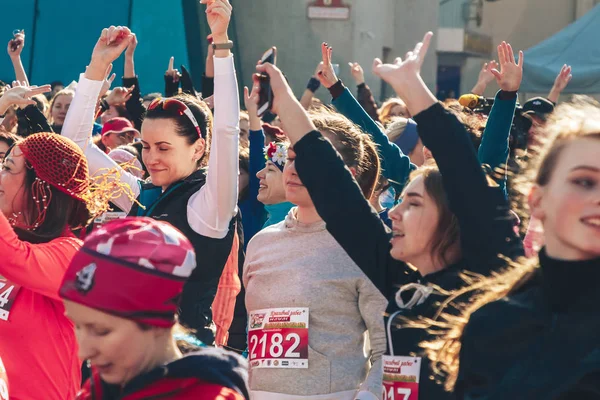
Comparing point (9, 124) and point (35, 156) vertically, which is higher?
point (35, 156)

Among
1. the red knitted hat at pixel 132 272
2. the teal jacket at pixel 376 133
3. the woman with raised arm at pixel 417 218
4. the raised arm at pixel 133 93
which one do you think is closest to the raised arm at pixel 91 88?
the teal jacket at pixel 376 133

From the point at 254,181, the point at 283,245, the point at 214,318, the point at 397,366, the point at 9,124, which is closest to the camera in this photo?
the point at 397,366

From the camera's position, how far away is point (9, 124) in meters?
7.28

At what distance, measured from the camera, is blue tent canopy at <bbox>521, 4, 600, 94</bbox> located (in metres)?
12.0

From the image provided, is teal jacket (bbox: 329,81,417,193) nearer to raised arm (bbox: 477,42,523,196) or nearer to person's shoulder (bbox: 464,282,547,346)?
raised arm (bbox: 477,42,523,196)

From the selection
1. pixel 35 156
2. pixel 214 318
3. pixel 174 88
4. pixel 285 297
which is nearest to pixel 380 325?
pixel 285 297

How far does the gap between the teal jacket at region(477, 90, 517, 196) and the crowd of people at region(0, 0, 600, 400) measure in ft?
0.03

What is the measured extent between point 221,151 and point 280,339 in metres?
0.76

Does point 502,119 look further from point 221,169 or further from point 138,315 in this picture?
point 138,315

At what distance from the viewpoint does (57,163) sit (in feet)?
11.8

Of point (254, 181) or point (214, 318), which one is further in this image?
point (254, 181)

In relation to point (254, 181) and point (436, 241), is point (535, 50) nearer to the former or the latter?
point (254, 181)

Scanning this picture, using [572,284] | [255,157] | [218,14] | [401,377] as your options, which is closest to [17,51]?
[255,157]

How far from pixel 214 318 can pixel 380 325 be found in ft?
3.39
